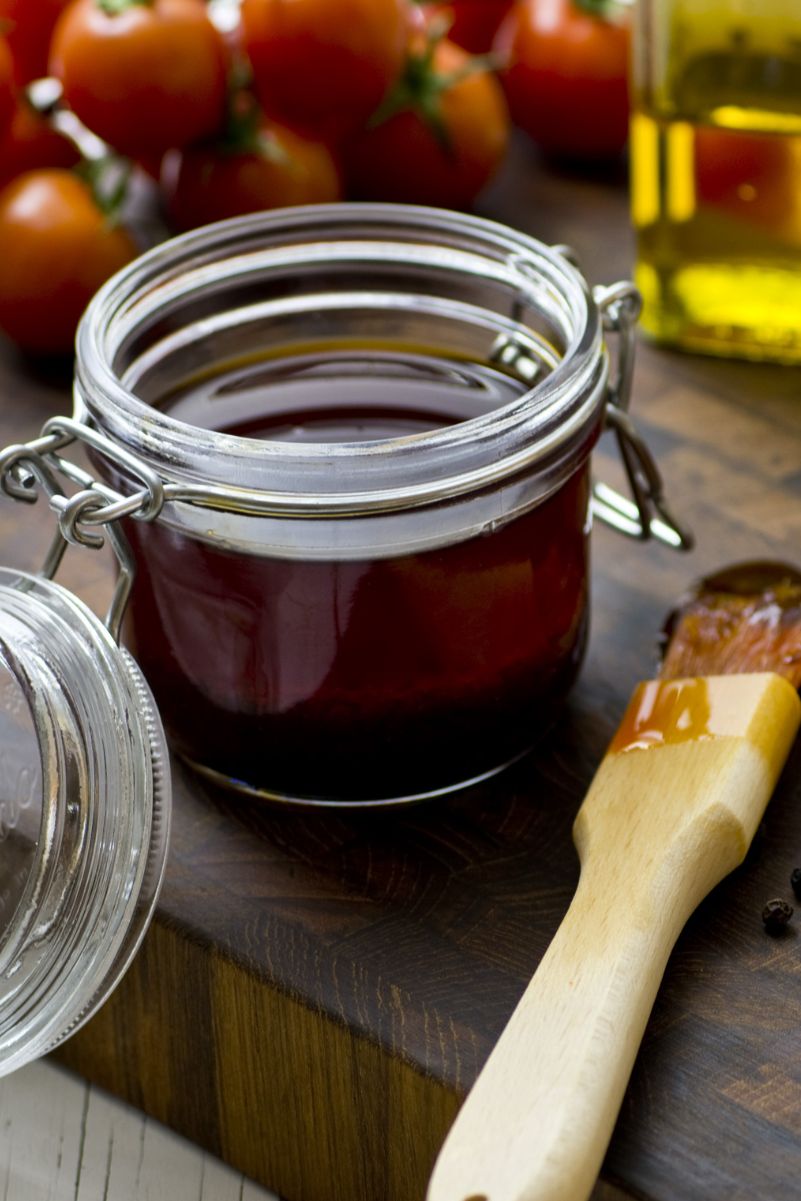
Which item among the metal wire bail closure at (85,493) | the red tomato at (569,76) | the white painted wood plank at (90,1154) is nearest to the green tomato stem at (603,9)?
the red tomato at (569,76)

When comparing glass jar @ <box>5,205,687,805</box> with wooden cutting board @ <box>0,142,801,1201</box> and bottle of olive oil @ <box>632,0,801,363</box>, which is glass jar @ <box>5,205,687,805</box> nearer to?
wooden cutting board @ <box>0,142,801,1201</box>

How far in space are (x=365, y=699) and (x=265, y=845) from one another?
0.10m

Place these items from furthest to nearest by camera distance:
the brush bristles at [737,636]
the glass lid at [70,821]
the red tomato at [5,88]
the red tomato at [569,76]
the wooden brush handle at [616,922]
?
1. the red tomato at [569,76]
2. the red tomato at [5,88]
3. the brush bristles at [737,636]
4. the glass lid at [70,821]
5. the wooden brush handle at [616,922]

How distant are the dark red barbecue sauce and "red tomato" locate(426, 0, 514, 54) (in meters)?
0.73

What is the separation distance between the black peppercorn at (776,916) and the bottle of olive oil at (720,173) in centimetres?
52

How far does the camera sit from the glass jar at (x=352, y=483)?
2.28 ft

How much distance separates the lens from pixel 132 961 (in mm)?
756

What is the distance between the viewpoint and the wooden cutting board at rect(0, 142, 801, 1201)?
25.5 inches

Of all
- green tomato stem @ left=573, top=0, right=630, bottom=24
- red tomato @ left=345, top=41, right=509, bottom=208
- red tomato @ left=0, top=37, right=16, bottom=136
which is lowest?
red tomato @ left=345, top=41, right=509, bottom=208

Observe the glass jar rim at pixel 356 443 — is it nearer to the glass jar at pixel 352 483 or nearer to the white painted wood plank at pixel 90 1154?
the glass jar at pixel 352 483

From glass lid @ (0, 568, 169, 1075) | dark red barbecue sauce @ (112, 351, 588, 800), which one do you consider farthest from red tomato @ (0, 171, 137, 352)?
glass lid @ (0, 568, 169, 1075)

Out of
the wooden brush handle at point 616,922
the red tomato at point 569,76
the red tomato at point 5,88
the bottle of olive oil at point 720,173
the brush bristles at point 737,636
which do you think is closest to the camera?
the wooden brush handle at point 616,922

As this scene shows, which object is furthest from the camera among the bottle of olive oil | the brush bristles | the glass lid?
the bottle of olive oil

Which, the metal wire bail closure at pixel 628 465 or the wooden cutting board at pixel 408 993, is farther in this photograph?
the metal wire bail closure at pixel 628 465
